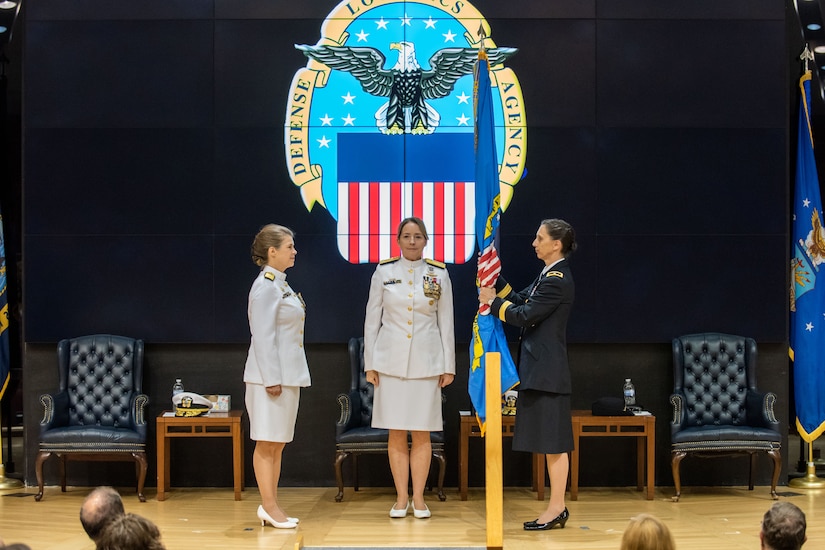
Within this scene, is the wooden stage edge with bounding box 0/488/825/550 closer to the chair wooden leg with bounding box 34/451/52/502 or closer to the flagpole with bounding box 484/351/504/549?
the chair wooden leg with bounding box 34/451/52/502

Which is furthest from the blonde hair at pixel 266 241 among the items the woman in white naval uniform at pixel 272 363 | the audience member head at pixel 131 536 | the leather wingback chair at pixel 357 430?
the audience member head at pixel 131 536

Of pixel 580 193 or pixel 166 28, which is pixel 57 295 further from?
pixel 580 193

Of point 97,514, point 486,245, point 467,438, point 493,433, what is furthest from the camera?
point 467,438

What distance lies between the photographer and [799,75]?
7.30 metres

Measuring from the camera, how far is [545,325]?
18.0ft

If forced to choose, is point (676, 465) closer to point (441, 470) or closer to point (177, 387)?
point (441, 470)

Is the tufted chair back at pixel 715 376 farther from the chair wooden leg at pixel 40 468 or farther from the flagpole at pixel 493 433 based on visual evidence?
the chair wooden leg at pixel 40 468

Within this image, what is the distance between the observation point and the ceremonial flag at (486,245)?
5488 millimetres

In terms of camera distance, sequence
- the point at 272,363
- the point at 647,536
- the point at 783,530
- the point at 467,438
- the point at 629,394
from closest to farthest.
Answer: the point at 647,536 → the point at 783,530 → the point at 272,363 → the point at 467,438 → the point at 629,394

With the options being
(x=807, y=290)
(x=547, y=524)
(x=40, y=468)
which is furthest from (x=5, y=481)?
(x=807, y=290)

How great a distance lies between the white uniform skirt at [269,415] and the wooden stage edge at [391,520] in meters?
0.53

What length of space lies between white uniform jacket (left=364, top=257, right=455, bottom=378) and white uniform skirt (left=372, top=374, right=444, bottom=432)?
6cm

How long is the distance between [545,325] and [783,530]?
107 inches

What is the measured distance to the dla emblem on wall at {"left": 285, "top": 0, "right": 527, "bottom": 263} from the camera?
6.89m
